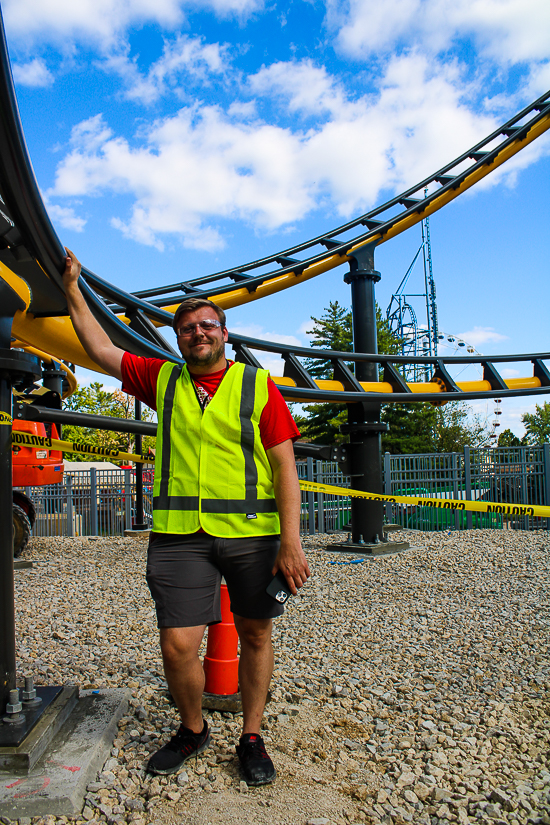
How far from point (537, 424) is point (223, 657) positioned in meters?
54.7

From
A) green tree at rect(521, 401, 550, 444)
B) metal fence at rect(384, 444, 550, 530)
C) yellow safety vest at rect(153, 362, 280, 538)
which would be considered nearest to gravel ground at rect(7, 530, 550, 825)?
yellow safety vest at rect(153, 362, 280, 538)

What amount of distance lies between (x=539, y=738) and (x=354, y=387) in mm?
4880

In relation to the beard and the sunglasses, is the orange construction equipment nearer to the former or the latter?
the beard

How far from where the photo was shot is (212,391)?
246cm

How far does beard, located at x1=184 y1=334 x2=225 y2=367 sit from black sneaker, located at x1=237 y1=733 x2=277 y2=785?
150 centimetres

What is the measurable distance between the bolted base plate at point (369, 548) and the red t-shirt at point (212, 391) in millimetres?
5590

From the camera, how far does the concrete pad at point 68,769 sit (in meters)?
2.04

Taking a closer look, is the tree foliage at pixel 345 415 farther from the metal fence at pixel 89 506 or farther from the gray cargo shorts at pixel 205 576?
the gray cargo shorts at pixel 205 576

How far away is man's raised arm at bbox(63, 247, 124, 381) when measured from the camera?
8.02 ft

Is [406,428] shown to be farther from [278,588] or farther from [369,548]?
[278,588]

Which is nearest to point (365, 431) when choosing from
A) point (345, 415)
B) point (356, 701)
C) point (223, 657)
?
point (356, 701)

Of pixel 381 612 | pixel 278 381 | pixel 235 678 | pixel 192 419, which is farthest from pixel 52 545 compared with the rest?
pixel 192 419

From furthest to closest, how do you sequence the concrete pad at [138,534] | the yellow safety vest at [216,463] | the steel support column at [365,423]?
the concrete pad at [138,534] → the steel support column at [365,423] → the yellow safety vest at [216,463]

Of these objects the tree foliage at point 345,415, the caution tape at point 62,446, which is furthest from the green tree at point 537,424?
the caution tape at point 62,446
